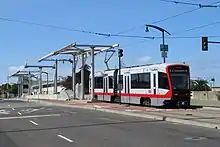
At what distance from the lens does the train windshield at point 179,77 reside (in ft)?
112

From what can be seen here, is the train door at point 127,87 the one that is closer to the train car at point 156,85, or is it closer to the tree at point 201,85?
the train car at point 156,85

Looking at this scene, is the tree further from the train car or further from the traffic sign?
the train car

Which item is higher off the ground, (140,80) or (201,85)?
(201,85)

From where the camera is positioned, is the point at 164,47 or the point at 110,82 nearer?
the point at 164,47

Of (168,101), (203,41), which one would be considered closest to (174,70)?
(168,101)

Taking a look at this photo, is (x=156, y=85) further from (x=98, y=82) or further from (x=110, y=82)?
(x=98, y=82)

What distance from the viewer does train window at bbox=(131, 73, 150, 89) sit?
36.8 meters

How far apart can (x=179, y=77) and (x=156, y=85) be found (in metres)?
2.02

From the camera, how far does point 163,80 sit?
113 feet

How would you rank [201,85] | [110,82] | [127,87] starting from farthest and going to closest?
1. [201,85]
2. [110,82]
3. [127,87]

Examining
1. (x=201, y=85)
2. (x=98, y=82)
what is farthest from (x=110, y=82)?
(x=201, y=85)

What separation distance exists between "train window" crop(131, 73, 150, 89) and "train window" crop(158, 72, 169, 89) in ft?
6.55

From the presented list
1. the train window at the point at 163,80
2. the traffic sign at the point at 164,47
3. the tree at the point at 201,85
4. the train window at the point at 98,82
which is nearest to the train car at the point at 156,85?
the train window at the point at 163,80

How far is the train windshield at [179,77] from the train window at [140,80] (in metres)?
2.88
